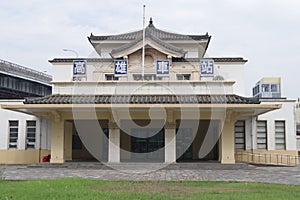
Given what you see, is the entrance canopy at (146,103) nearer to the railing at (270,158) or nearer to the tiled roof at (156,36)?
the railing at (270,158)

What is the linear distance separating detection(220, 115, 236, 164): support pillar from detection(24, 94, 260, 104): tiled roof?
4.11ft

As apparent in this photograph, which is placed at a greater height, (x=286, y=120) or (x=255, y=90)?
(x=255, y=90)

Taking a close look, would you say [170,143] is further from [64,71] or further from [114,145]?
[64,71]

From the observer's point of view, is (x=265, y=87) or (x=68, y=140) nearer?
(x=68, y=140)

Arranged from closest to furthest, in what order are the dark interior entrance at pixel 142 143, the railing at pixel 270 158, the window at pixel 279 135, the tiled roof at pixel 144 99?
the tiled roof at pixel 144 99 → the dark interior entrance at pixel 142 143 → the railing at pixel 270 158 → the window at pixel 279 135

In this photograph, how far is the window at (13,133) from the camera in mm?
21219

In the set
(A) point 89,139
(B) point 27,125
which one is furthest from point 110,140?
(B) point 27,125

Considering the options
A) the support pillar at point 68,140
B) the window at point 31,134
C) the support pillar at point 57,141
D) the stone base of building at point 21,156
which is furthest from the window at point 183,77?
the stone base of building at point 21,156

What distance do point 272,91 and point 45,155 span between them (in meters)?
18.8

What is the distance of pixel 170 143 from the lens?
18.0 m

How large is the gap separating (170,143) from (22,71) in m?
20.8

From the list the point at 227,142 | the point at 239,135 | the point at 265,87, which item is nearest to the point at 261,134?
the point at 239,135

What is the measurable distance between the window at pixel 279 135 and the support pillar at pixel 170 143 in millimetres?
6126

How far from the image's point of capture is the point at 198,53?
80.5 feet
